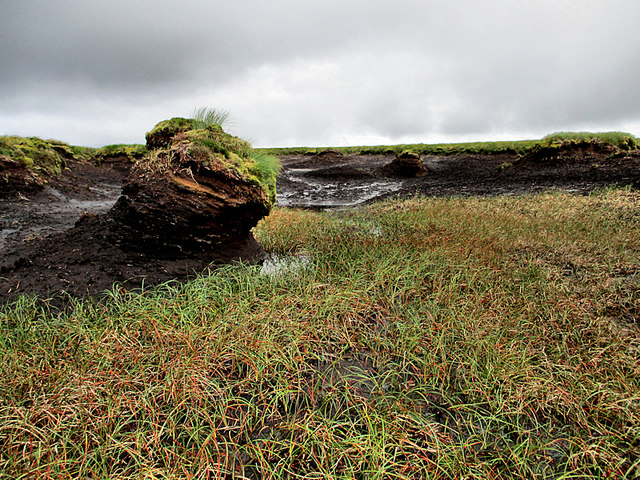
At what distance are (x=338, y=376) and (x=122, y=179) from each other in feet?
56.5

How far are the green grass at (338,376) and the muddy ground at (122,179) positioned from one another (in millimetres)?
440

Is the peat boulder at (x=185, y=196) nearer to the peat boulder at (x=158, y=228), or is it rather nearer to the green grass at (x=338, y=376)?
the peat boulder at (x=158, y=228)

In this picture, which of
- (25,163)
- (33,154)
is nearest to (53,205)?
(25,163)

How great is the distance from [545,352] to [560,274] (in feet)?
6.36

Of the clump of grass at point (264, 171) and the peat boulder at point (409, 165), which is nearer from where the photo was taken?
the clump of grass at point (264, 171)

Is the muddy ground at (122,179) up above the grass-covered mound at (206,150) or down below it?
below

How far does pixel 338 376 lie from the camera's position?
9.42 feet

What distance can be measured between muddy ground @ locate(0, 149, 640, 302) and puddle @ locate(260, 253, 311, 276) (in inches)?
36.6

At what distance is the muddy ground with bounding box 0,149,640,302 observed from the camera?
435cm

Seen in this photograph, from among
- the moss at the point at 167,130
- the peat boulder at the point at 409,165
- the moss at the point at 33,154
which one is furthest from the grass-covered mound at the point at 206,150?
the peat boulder at the point at 409,165

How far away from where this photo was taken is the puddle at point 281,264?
491 centimetres

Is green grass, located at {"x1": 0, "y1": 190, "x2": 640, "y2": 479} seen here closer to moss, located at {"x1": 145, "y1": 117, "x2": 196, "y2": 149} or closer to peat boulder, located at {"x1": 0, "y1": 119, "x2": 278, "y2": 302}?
peat boulder, located at {"x1": 0, "y1": 119, "x2": 278, "y2": 302}

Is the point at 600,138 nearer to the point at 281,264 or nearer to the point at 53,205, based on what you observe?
the point at 281,264

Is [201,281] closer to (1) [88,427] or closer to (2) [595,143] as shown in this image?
(1) [88,427]
